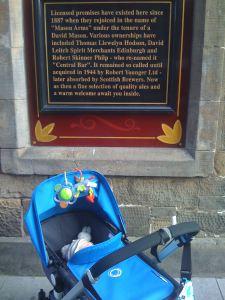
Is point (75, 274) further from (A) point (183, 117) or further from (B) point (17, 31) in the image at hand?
(B) point (17, 31)

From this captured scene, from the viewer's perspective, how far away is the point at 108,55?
3.52 meters

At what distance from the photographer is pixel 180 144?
3693 millimetres

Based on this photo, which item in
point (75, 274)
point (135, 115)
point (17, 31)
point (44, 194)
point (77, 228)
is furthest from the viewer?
point (135, 115)

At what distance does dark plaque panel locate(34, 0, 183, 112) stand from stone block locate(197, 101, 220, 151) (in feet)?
0.89

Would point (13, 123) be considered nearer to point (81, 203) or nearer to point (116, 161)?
point (116, 161)

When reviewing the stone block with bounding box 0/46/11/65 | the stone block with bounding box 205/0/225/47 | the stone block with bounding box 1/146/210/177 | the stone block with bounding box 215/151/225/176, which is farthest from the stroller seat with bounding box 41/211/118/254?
the stone block with bounding box 205/0/225/47

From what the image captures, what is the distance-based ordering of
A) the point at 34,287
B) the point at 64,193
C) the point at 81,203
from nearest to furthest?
the point at 64,193 → the point at 81,203 → the point at 34,287

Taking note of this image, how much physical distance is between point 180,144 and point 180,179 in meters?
0.32

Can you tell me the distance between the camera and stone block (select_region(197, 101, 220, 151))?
11.4ft

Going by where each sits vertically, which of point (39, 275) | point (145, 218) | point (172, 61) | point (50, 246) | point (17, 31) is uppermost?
point (17, 31)

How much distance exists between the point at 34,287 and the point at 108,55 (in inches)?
85.7

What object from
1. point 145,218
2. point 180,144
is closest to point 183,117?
point 180,144

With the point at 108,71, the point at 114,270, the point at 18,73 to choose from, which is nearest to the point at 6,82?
the point at 18,73

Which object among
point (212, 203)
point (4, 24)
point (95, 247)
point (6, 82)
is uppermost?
point (4, 24)
